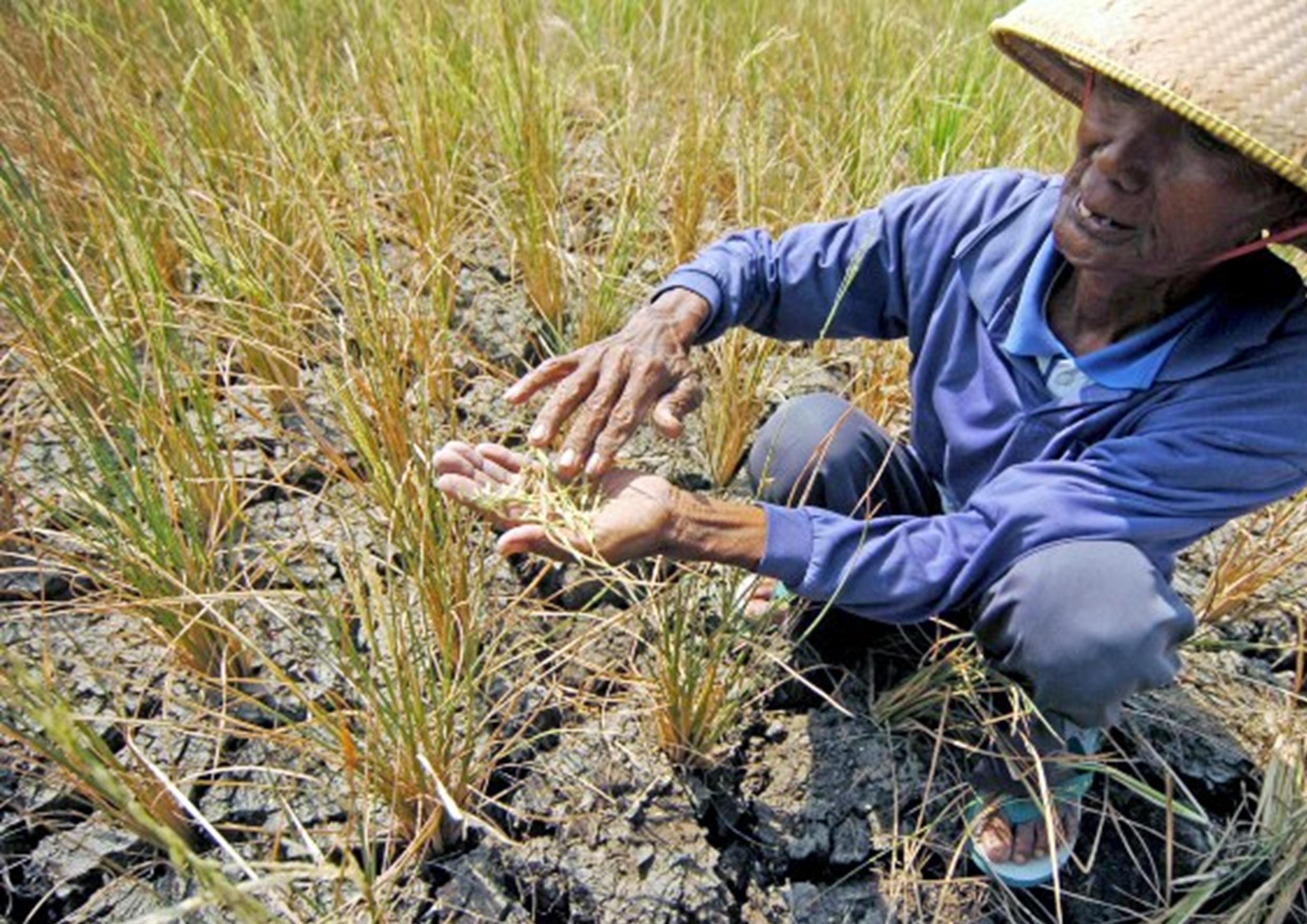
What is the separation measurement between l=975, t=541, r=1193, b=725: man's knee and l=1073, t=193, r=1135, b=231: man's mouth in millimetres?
379

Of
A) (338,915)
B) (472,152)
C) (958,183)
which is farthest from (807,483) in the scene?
(472,152)

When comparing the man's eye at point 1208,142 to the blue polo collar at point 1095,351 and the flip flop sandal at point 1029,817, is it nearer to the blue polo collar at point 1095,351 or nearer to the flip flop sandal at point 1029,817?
the blue polo collar at point 1095,351

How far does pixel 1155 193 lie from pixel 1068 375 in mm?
275

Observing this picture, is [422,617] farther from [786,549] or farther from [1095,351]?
[1095,351]

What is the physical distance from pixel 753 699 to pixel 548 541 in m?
0.48

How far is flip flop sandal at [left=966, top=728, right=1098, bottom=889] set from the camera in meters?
1.48

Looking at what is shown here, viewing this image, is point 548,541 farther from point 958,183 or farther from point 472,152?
point 472,152

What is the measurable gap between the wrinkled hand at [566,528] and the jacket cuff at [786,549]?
0.13m

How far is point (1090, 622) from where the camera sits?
4.13ft

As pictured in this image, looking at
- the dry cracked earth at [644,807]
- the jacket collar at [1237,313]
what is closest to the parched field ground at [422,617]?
the dry cracked earth at [644,807]

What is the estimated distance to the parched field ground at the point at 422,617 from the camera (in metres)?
1.40

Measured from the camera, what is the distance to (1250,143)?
3.58 ft

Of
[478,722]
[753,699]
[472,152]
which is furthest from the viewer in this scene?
[472,152]

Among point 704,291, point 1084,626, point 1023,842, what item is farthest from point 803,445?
point 1023,842
